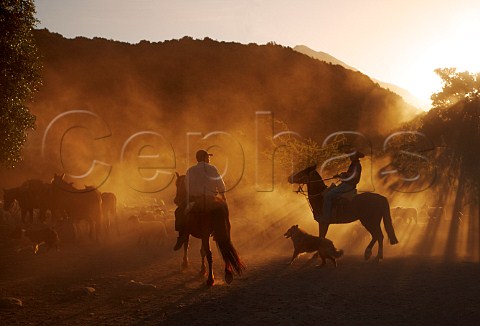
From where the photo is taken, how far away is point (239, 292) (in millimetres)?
9852

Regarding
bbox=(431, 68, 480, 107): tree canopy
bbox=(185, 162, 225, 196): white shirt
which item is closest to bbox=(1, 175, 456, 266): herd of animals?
bbox=(185, 162, 225, 196): white shirt

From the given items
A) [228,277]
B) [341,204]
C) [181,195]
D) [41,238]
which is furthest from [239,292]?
[41,238]

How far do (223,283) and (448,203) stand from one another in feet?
108

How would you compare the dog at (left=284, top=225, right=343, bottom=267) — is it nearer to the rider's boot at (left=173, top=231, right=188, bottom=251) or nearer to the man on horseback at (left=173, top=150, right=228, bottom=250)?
the man on horseback at (left=173, top=150, right=228, bottom=250)

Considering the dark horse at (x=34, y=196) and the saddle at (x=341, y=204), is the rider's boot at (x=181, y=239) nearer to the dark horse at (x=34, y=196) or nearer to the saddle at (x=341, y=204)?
the saddle at (x=341, y=204)

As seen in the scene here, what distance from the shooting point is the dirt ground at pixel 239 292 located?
8.04 m

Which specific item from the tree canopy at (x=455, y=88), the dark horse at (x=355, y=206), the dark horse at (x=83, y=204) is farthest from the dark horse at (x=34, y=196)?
the tree canopy at (x=455, y=88)

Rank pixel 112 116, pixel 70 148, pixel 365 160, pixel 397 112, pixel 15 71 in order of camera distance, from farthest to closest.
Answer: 1. pixel 397 112
2. pixel 112 116
3. pixel 70 148
4. pixel 365 160
5. pixel 15 71

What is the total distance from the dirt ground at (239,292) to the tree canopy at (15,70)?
22.0 ft

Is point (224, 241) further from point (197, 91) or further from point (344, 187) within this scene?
point (197, 91)

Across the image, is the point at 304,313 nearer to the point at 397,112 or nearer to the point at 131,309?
the point at 131,309

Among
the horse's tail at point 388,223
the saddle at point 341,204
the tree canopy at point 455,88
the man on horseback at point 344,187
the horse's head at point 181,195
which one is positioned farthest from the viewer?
the tree canopy at point 455,88

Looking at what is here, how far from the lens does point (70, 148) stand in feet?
183

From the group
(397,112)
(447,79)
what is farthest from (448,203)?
(397,112)
